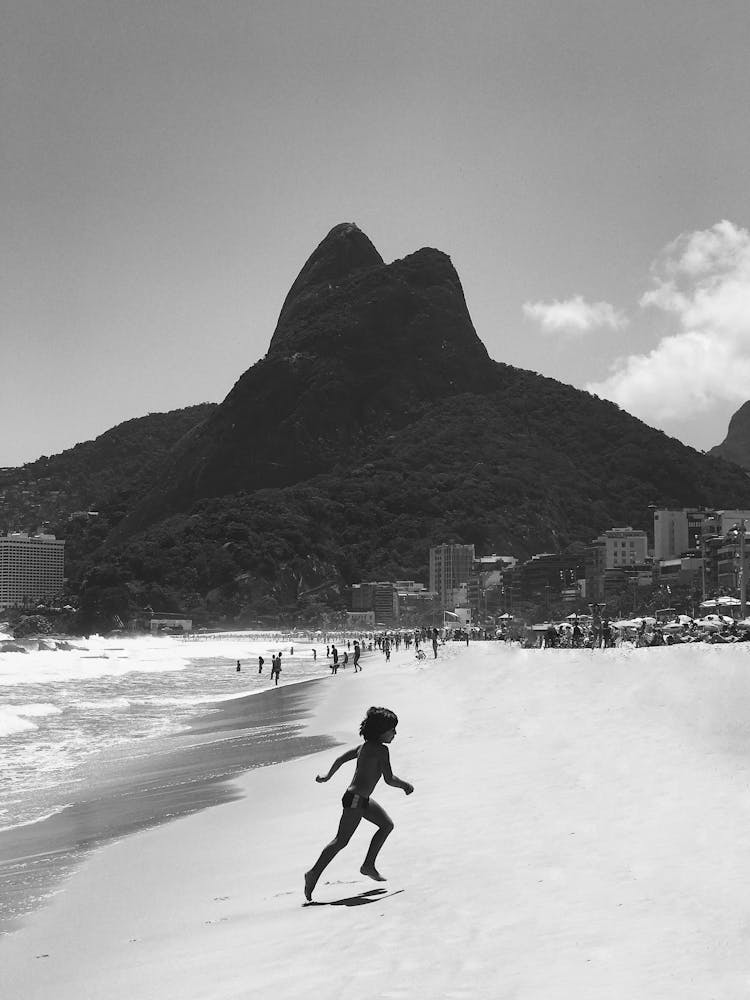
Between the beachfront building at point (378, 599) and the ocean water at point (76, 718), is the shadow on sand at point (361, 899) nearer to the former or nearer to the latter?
the ocean water at point (76, 718)

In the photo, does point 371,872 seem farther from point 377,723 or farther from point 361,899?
point 377,723

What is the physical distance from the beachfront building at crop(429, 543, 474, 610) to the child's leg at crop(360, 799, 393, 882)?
165629mm

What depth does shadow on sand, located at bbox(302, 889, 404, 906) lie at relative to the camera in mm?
6566

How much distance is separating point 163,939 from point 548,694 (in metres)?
14.7

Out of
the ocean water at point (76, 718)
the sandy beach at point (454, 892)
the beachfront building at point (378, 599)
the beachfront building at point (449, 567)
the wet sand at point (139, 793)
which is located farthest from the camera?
the beachfront building at point (449, 567)

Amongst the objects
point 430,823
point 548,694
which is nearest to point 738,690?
point 548,694

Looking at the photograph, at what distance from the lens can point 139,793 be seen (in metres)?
13.2

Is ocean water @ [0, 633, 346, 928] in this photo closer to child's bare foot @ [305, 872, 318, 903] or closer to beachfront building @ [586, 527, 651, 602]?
child's bare foot @ [305, 872, 318, 903]

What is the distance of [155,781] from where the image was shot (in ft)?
46.9

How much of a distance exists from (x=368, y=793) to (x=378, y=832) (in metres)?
0.34

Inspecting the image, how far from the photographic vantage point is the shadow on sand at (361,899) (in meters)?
6.57

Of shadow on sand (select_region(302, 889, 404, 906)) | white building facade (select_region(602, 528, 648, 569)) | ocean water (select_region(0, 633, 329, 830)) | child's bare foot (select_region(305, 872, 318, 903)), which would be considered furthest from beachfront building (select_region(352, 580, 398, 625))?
child's bare foot (select_region(305, 872, 318, 903))

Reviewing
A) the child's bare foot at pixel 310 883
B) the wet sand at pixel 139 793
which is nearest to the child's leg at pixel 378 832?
the child's bare foot at pixel 310 883

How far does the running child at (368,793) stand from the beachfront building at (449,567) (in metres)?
166
